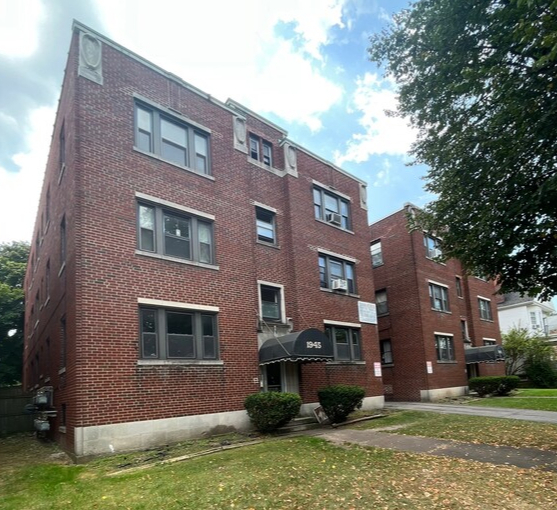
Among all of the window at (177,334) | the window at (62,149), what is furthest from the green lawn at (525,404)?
the window at (62,149)

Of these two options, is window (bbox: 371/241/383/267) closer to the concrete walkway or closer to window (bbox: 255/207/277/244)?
window (bbox: 255/207/277/244)

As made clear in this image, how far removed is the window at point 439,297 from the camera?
2750 cm

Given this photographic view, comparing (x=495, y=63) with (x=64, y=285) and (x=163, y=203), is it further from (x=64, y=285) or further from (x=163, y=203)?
(x=64, y=285)

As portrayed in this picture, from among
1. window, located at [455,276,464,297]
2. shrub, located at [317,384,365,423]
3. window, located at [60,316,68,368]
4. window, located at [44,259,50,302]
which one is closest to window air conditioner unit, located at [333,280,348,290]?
shrub, located at [317,384,365,423]

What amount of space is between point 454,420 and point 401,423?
188 centimetres

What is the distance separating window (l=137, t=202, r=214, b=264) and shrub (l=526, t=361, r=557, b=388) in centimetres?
2972

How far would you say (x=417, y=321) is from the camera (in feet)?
84.3

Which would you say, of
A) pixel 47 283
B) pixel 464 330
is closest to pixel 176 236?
pixel 47 283

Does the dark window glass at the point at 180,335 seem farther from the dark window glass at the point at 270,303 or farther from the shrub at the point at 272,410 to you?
the dark window glass at the point at 270,303

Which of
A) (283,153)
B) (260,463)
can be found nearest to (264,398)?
(260,463)

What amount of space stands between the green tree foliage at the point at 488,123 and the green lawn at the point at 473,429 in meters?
3.70

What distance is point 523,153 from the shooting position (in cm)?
1062

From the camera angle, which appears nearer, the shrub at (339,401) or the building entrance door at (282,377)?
the shrub at (339,401)

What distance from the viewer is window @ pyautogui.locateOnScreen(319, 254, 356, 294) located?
20078mm
